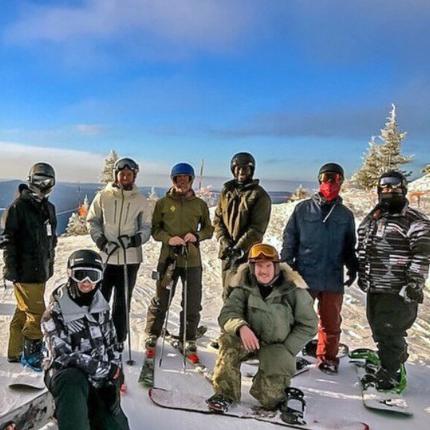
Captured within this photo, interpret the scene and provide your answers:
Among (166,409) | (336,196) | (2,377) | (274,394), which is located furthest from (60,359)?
(336,196)

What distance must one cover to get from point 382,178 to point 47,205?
343 centimetres

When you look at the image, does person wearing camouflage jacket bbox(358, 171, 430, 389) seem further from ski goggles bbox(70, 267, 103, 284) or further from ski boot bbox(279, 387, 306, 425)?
ski goggles bbox(70, 267, 103, 284)

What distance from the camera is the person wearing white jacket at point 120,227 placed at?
4961 mm

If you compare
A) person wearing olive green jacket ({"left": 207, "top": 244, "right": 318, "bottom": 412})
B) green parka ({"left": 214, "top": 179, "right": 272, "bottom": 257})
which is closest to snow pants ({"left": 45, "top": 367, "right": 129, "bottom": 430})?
person wearing olive green jacket ({"left": 207, "top": 244, "right": 318, "bottom": 412})

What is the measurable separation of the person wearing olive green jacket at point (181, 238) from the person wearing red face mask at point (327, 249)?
1.18 metres

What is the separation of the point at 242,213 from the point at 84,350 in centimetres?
242

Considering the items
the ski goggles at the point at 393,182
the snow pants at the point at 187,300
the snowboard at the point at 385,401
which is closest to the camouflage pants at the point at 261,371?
the snowboard at the point at 385,401

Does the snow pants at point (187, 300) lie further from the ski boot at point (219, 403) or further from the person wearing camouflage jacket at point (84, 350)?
the person wearing camouflage jacket at point (84, 350)

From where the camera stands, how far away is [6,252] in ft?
14.1

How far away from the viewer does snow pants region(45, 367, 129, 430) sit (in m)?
2.89

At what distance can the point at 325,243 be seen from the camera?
469 centimetres

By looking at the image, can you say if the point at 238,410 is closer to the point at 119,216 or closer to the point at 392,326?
the point at 392,326

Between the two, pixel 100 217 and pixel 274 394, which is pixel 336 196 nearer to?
pixel 274 394

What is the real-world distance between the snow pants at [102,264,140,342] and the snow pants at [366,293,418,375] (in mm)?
2658
